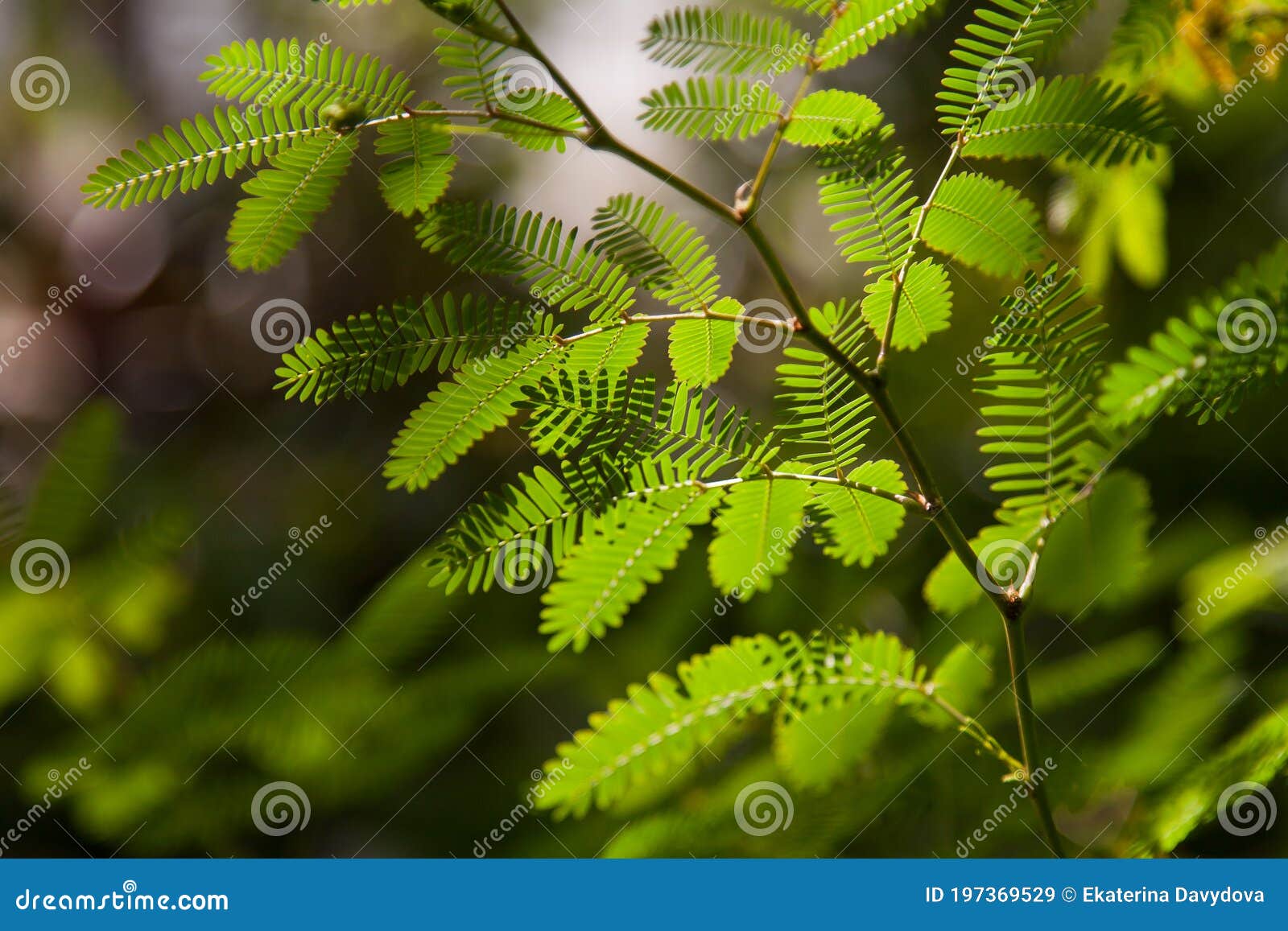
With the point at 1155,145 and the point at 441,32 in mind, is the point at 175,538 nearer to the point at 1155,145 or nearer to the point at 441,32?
the point at 441,32

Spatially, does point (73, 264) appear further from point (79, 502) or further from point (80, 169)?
point (79, 502)

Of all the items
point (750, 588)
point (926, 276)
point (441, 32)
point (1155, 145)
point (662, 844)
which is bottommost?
point (662, 844)

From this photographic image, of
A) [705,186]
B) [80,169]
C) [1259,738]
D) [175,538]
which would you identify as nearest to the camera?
[1259,738]

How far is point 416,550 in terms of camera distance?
2119 millimetres

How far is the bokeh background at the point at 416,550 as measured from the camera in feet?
4.44

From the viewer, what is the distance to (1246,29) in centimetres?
122

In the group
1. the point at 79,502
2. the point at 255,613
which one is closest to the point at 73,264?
the point at 255,613

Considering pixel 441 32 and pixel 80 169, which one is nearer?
pixel 441 32

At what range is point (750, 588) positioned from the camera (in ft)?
2.72

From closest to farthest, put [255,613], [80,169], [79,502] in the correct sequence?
[79,502]
[255,613]
[80,169]

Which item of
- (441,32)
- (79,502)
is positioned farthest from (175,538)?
(441,32)

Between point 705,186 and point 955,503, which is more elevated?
point 705,186

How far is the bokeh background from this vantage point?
4.44 ft

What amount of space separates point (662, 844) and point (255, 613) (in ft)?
5.07
